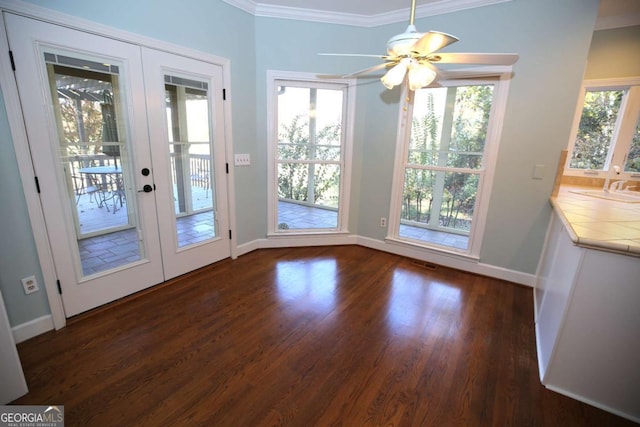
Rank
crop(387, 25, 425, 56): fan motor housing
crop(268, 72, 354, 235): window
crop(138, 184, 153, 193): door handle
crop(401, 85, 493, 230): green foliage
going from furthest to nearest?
crop(268, 72, 354, 235): window
crop(401, 85, 493, 230): green foliage
crop(138, 184, 153, 193): door handle
crop(387, 25, 425, 56): fan motor housing

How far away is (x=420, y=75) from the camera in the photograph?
6.11 ft

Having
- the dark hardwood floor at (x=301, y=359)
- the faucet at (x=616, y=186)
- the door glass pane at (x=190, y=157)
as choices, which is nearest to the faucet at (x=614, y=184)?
the faucet at (x=616, y=186)

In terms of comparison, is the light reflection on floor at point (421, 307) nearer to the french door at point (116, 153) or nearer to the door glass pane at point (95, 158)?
the french door at point (116, 153)

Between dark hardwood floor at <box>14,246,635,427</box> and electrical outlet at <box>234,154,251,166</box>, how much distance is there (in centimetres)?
136

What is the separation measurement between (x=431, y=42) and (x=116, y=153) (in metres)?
2.47

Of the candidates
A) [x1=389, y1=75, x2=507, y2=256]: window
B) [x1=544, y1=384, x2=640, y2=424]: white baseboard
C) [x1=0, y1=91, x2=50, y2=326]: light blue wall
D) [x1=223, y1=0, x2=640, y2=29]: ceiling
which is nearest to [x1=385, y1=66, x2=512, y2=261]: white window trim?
[x1=389, y1=75, x2=507, y2=256]: window

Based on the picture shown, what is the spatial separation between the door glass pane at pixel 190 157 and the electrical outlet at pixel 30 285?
3.55 ft

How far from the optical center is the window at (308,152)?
3.56 m

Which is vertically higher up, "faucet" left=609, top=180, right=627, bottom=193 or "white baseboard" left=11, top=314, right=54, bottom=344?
"faucet" left=609, top=180, right=627, bottom=193

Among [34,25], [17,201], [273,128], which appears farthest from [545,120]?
[17,201]

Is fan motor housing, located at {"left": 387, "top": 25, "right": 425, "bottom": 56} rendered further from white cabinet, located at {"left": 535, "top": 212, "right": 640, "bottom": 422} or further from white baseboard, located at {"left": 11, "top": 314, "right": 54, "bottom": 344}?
white baseboard, located at {"left": 11, "top": 314, "right": 54, "bottom": 344}

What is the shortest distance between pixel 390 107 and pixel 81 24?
294 cm

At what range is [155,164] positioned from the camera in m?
2.60

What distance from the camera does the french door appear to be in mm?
1955
